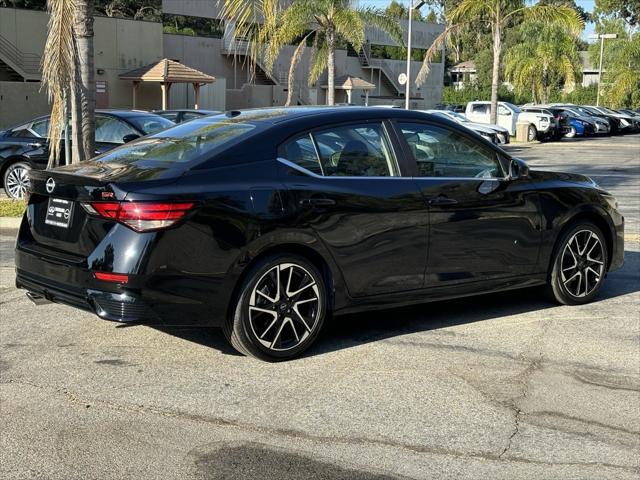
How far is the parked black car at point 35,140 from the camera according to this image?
13.1 metres

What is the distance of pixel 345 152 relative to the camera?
5715mm

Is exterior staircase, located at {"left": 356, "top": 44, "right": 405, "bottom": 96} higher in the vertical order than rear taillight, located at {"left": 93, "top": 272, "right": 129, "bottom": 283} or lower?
higher

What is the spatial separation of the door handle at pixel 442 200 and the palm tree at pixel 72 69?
252 inches

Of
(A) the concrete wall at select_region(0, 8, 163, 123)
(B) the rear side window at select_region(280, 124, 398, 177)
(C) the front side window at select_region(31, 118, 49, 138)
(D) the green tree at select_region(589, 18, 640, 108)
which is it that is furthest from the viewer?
(D) the green tree at select_region(589, 18, 640, 108)

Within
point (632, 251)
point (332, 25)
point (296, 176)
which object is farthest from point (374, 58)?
point (296, 176)

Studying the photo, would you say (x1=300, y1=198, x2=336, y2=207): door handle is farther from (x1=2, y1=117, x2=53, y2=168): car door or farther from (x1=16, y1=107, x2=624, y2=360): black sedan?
(x1=2, y1=117, x2=53, y2=168): car door

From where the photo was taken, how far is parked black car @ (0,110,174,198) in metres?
13.1

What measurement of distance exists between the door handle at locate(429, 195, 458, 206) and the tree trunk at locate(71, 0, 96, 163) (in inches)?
270

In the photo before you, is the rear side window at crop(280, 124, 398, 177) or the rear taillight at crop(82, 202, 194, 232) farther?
the rear side window at crop(280, 124, 398, 177)

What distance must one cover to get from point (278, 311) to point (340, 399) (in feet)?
2.68

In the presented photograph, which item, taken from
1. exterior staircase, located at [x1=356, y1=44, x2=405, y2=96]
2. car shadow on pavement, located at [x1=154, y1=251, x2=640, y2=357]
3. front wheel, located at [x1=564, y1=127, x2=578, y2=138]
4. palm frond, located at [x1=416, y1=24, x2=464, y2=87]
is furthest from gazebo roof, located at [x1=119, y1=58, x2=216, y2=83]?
car shadow on pavement, located at [x1=154, y1=251, x2=640, y2=357]

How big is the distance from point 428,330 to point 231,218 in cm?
198

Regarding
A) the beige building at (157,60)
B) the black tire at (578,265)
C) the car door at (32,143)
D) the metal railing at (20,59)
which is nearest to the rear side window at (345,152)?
the black tire at (578,265)

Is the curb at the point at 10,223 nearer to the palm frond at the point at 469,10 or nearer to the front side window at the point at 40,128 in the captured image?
the front side window at the point at 40,128
